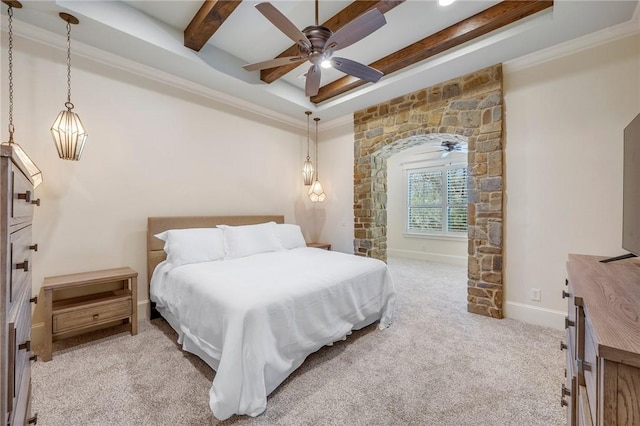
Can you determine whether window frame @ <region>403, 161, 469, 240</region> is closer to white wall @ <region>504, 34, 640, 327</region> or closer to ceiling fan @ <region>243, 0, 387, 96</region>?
white wall @ <region>504, 34, 640, 327</region>

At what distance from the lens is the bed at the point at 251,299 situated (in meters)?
1.58

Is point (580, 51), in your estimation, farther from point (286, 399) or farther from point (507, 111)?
point (286, 399)

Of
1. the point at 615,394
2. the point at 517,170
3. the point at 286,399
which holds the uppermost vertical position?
the point at 517,170

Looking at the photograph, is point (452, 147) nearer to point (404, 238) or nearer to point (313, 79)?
point (404, 238)

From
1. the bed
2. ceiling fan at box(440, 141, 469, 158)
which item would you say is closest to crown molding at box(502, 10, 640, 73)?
ceiling fan at box(440, 141, 469, 158)

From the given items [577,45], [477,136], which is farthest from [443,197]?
[577,45]

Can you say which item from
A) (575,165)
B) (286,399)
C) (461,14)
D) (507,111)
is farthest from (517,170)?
(286,399)

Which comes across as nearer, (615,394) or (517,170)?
(615,394)

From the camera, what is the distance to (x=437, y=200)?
6.36 m

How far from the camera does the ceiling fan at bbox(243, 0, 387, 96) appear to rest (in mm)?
1764

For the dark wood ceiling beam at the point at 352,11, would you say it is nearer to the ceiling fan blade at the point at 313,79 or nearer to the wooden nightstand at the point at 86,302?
the ceiling fan blade at the point at 313,79

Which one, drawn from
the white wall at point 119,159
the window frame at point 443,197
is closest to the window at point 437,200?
the window frame at point 443,197

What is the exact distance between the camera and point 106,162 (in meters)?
2.76

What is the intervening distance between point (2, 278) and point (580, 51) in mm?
4152
